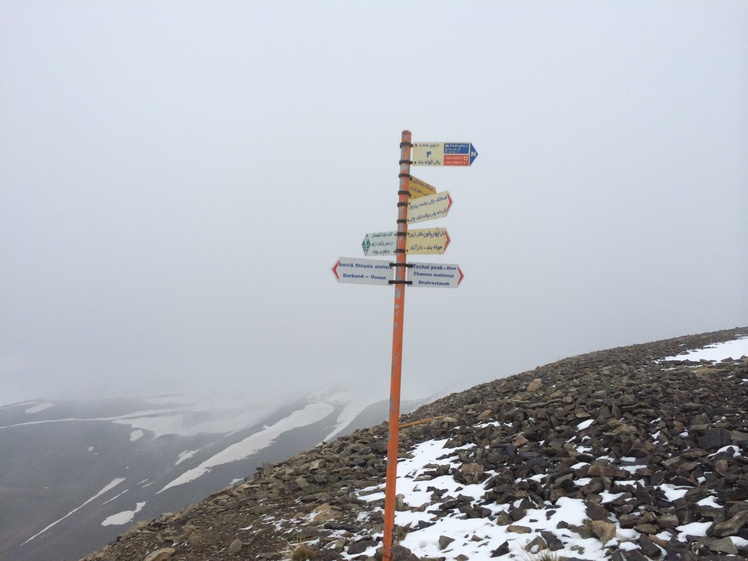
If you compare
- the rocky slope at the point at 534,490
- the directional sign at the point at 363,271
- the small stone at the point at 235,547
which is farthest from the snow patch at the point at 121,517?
the directional sign at the point at 363,271

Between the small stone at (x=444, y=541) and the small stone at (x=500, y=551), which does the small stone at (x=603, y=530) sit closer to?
the small stone at (x=500, y=551)

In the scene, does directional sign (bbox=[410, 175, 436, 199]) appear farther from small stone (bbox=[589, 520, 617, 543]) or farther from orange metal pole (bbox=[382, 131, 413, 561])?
small stone (bbox=[589, 520, 617, 543])

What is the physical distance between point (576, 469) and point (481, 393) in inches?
342

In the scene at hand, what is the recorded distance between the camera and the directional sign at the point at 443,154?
5.78 metres

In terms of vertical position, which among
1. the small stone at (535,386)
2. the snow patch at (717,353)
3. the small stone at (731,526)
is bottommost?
the small stone at (535,386)

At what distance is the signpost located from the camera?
221 inches

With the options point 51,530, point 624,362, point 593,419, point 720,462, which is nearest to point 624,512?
point 720,462

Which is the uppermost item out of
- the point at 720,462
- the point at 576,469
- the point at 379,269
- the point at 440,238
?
the point at 440,238

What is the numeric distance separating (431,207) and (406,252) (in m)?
0.68

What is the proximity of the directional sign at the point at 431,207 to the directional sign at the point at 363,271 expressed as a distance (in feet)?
2.53

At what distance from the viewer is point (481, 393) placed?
1596 cm

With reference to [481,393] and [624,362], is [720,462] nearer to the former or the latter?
[481,393]

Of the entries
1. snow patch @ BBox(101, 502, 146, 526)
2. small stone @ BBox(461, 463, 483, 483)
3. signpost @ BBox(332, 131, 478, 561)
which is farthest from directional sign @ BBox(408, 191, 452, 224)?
snow patch @ BBox(101, 502, 146, 526)

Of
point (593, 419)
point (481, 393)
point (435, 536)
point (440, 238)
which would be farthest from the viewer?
point (481, 393)
